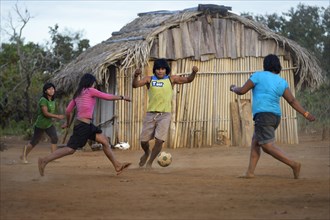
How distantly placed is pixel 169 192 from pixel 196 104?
10.3m

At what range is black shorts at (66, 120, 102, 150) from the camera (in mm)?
10156

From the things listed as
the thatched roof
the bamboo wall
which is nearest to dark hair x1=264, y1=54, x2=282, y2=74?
the thatched roof

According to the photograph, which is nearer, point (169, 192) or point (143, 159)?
point (169, 192)

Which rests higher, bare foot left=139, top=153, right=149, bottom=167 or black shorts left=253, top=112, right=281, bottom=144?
black shorts left=253, top=112, right=281, bottom=144

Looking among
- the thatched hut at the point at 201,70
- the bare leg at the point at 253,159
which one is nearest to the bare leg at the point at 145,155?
the bare leg at the point at 253,159

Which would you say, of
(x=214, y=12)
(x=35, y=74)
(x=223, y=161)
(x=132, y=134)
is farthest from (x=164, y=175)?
(x=35, y=74)

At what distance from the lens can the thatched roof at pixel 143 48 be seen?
1730 cm

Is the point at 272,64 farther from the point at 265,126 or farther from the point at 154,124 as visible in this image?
the point at 154,124

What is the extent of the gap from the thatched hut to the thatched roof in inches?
1.1

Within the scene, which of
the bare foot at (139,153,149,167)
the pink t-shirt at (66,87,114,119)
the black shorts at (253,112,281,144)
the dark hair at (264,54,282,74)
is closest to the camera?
the black shorts at (253,112,281,144)

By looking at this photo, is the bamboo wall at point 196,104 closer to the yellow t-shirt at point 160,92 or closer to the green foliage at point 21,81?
the yellow t-shirt at point 160,92

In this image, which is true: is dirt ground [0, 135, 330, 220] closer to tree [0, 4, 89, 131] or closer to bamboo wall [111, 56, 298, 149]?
bamboo wall [111, 56, 298, 149]

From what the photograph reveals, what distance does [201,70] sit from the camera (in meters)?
18.6

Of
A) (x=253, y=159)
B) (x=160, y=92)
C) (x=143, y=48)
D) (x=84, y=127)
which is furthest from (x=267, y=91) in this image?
(x=143, y=48)
